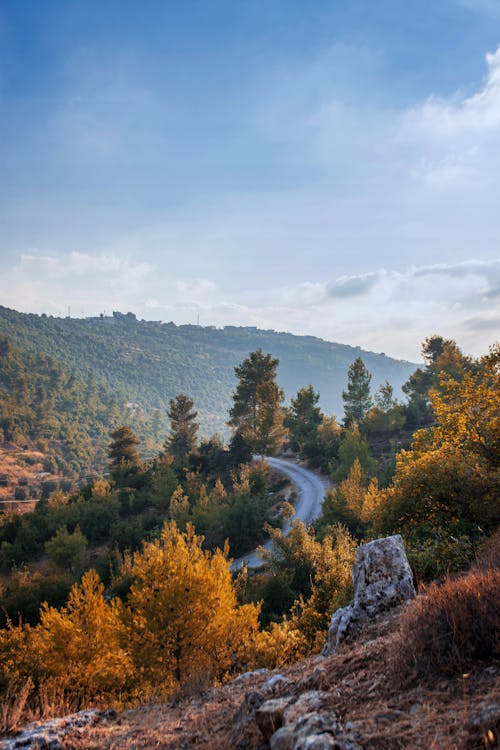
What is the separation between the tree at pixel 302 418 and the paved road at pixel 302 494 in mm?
5124

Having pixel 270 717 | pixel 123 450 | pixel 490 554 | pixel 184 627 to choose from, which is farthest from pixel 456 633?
pixel 123 450

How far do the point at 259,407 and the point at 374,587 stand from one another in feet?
165

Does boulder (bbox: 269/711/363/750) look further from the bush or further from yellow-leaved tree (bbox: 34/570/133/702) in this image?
yellow-leaved tree (bbox: 34/570/133/702)

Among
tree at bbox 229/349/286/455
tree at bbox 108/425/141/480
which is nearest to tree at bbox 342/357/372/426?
tree at bbox 229/349/286/455

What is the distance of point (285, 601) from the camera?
22234 millimetres

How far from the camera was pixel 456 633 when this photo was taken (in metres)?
4.12

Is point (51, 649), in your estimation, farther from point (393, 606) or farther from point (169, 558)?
point (393, 606)

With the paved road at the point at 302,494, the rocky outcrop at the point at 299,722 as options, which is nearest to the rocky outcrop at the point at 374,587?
the rocky outcrop at the point at 299,722

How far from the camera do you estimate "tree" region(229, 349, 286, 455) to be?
54.4 m

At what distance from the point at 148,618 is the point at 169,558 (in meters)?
2.08

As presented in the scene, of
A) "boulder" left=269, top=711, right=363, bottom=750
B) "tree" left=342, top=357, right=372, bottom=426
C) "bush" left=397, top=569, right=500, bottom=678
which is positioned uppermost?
"tree" left=342, top=357, right=372, bottom=426

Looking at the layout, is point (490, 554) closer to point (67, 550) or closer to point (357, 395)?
point (67, 550)

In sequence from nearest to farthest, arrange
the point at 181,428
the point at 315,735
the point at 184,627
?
the point at 315,735 < the point at 184,627 < the point at 181,428

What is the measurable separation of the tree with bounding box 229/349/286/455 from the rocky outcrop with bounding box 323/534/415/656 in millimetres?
45002
